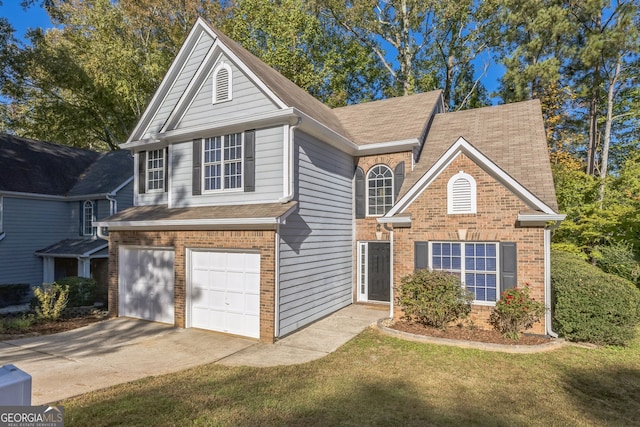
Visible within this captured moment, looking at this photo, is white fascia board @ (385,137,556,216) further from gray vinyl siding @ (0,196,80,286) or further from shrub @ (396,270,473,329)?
gray vinyl siding @ (0,196,80,286)

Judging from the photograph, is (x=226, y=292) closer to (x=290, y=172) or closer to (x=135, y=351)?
(x=135, y=351)

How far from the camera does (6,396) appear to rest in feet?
10.7

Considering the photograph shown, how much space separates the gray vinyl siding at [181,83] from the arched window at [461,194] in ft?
27.9

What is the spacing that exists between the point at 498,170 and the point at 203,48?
959 centimetres

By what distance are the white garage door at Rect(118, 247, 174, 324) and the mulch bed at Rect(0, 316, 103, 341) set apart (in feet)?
3.47

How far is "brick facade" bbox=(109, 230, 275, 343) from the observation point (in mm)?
8742

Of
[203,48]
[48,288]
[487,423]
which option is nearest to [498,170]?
[487,423]

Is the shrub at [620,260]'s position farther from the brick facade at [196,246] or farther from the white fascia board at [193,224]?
the white fascia board at [193,224]

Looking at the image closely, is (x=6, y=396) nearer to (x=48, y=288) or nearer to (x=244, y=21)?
(x=48, y=288)

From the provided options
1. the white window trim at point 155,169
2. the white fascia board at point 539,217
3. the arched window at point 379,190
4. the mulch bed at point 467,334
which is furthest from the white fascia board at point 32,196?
the white fascia board at point 539,217

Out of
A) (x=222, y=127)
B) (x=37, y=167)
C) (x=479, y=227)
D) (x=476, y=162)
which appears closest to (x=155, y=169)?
(x=222, y=127)

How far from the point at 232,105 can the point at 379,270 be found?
296 inches

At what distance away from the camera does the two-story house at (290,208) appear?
8.91 m

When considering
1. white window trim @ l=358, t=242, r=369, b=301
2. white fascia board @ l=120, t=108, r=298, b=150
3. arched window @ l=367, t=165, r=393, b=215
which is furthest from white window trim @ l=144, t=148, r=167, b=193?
white window trim @ l=358, t=242, r=369, b=301
